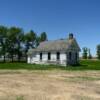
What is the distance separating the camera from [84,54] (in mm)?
125312

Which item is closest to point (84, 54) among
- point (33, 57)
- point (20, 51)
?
point (20, 51)

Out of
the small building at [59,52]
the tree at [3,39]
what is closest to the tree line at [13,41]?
the tree at [3,39]

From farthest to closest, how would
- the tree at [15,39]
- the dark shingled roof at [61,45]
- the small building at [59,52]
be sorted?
1. the tree at [15,39]
2. the dark shingled roof at [61,45]
3. the small building at [59,52]

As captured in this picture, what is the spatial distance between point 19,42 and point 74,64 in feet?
89.3

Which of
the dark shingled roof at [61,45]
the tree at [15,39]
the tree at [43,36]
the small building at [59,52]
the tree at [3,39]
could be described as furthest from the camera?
the tree at [43,36]

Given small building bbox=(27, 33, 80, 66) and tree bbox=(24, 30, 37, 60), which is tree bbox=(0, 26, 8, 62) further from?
small building bbox=(27, 33, 80, 66)

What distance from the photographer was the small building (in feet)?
143

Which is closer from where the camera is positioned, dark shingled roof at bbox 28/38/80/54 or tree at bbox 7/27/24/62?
dark shingled roof at bbox 28/38/80/54

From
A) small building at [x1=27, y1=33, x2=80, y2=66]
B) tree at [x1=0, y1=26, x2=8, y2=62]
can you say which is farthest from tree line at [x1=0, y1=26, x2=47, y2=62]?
small building at [x1=27, y1=33, x2=80, y2=66]

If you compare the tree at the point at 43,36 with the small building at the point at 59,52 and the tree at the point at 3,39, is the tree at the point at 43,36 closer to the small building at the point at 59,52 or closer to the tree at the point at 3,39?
the tree at the point at 3,39

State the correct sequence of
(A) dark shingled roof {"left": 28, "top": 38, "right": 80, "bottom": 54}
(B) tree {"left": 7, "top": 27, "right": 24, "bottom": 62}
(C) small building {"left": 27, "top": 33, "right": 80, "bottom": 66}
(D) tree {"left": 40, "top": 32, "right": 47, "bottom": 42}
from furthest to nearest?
(D) tree {"left": 40, "top": 32, "right": 47, "bottom": 42} → (B) tree {"left": 7, "top": 27, "right": 24, "bottom": 62} → (A) dark shingled roof {"left": 28, "top": 38, "right": 80, "bottom": 54} → (C) small building {"left": 27, "top": 33, "right": 80, "bottom": 66}

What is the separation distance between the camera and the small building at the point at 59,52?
43.5 m

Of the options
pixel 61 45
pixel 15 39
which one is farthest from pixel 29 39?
pixel 61 45

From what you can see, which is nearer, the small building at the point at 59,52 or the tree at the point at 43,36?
the small building at the point at 59,52
